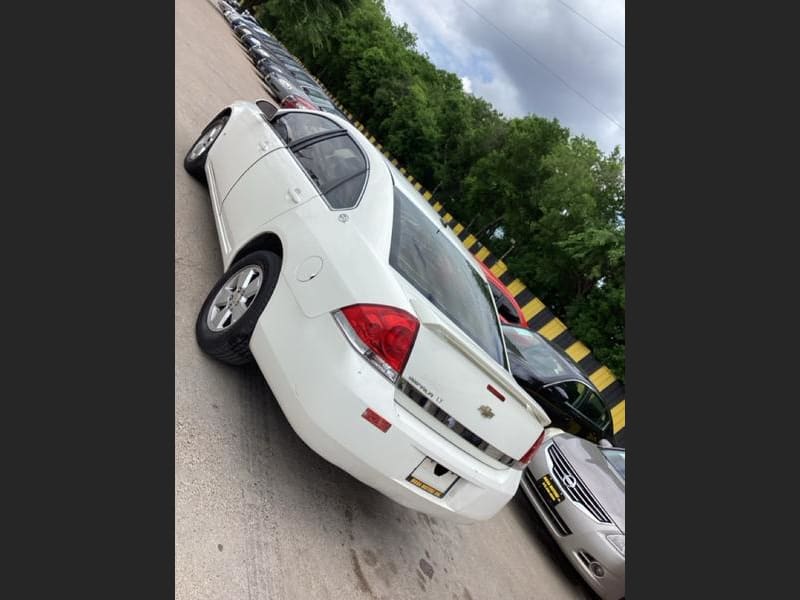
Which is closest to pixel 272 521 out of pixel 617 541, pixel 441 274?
pixel 441 274

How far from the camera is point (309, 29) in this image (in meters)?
21.7

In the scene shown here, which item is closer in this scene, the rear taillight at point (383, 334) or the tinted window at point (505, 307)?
the rear taillight at point (383, 334)

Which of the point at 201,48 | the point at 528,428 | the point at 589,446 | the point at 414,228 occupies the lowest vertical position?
the point at 201,48

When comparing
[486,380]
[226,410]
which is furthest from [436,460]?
[226,410]

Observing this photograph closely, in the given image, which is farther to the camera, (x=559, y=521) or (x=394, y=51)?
(x=394, y=51)

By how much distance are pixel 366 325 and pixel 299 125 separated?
2.51 meters

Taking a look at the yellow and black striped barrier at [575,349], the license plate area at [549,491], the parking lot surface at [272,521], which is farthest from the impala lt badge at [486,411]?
the yellow and black striped barrier at [575,349]

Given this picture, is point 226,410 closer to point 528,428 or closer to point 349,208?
point 349,208

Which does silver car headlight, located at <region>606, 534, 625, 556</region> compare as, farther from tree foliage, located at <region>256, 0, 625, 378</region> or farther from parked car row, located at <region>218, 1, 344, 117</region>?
tree foliage, located at <region>256, 0, 625, 378</region>

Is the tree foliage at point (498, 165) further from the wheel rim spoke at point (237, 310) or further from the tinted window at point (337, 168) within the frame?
the wheel rim spoke at point (237, 310)

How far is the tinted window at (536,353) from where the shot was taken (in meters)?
6.31

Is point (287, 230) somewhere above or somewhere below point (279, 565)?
above

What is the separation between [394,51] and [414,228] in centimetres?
4066

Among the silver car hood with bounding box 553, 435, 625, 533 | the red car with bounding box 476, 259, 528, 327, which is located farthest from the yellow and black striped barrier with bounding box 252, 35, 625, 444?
the silver car hood with bounding box 553, 435, 625, 533
